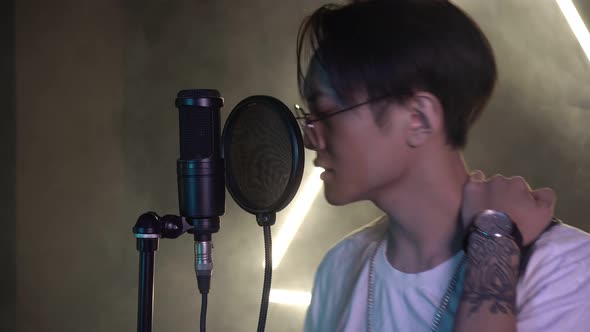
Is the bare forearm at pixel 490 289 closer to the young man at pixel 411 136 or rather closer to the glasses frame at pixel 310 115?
the young man at pixel 411 136

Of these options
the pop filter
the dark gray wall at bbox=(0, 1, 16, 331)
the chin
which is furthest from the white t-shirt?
the dark gray wall at bbox=(0, 1, 16, 331)

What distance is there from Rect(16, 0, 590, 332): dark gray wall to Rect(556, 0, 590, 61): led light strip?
50.3 inches

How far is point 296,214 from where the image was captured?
135 inches

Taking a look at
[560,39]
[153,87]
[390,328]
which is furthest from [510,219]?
[153,87]

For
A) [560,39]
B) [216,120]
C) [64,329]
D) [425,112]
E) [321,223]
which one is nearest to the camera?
[216,120]

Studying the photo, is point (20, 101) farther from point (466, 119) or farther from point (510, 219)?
point (510, 219)

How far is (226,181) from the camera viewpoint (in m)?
1.27

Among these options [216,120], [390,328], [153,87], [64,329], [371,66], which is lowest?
[64,329]

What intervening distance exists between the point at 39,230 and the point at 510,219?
307cm

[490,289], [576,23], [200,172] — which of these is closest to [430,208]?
[490,289]

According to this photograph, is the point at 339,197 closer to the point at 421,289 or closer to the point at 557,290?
the point at 421,289

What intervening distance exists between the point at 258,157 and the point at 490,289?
55cm

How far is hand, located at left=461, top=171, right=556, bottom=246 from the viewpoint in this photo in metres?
1.30

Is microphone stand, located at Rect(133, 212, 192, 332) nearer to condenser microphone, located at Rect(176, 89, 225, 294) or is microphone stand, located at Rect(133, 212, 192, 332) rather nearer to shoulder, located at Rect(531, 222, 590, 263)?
condenser microphone, located at Rect(176, 89, 225, 294)
